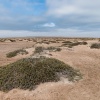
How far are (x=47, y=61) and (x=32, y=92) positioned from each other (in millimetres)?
3070

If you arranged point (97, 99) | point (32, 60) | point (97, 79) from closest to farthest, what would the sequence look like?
point (97, 99) → point (97, 79) → point (32, 60)

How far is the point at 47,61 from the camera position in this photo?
1352cm

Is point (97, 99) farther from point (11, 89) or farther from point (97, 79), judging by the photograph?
point (11, 89)

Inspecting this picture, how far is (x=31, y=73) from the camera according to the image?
12.3 metres

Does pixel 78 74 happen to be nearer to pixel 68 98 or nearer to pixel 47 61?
pixel 47 61

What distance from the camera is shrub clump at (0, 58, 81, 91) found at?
1180 centimetres

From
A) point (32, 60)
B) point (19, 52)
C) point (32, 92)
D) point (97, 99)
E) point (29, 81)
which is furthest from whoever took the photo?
point (19, 52)

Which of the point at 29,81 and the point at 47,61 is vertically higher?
the point at 47,61

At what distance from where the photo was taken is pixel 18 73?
1243 centimetres

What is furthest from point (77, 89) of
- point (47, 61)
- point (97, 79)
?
point (47, 61)

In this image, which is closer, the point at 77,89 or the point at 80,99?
the point at 80,99

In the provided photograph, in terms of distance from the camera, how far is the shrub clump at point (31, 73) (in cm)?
1180

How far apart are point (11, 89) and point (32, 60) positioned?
2.83 m

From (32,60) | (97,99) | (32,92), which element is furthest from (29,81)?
(97,99)
